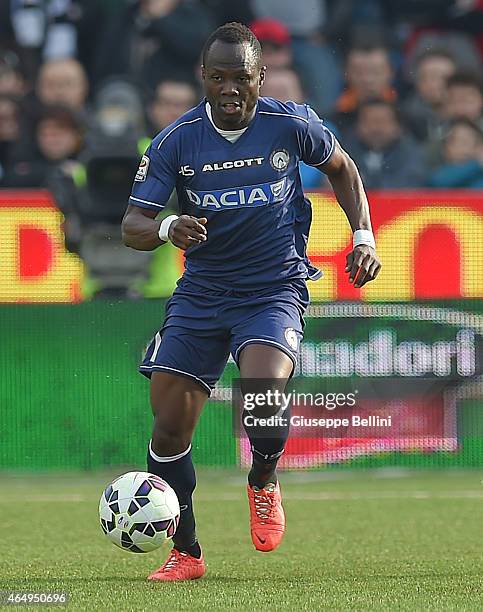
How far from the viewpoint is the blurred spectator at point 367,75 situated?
1345 cm

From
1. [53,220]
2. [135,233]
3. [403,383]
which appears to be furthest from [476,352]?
[135,233]

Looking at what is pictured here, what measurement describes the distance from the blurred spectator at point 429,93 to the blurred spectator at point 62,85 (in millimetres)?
3253

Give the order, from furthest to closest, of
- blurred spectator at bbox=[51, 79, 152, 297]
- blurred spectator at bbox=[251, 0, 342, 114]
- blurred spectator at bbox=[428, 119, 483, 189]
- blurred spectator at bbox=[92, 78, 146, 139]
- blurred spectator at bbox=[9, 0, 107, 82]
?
blurred spectator at bbox=[9, 0, 107, 82], blurred spectator at bbox=[251, 0, 342, 114], blurred spectator at bbox=[92, 78, 146, 139], blurred spectator at bbox=[428, 119, 483, 189], blurred spectator at bbox=[51, 79, 152, 297]

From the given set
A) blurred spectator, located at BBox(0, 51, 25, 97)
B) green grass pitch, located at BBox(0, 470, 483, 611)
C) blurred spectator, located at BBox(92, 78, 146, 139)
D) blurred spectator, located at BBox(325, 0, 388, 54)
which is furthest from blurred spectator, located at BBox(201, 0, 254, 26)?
green grass pitch, located at BBox(0, 470, 483, 611)

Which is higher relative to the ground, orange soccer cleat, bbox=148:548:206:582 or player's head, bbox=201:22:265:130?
player's head, bbox=201:22:265:130

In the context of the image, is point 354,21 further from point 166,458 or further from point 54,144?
point 166,458

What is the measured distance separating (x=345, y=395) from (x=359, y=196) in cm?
467

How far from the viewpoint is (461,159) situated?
12836 mm

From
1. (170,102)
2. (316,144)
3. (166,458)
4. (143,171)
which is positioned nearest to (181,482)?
(166,458)

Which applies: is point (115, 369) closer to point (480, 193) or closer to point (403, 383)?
point (403, 383)

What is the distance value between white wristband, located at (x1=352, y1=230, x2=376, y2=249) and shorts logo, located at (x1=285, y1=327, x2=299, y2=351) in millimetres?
461

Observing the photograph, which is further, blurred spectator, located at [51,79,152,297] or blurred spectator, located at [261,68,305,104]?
blurred spectator, located at [261,68,305,104]

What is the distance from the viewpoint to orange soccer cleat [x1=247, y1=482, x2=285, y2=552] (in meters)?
5.96

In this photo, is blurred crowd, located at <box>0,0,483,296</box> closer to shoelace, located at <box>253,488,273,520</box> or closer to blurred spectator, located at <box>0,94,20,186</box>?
blurred spectator, located at <box>0,94,20,186</box>
